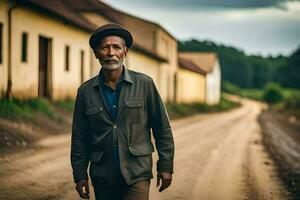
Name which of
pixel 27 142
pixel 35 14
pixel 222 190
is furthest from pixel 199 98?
pixel 222 190

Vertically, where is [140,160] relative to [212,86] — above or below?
above

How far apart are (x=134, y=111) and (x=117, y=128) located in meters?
0.16

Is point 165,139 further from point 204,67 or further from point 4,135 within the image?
point 204,67

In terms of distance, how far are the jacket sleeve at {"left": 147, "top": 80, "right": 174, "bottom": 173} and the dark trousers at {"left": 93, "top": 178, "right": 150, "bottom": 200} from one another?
19 centimetres

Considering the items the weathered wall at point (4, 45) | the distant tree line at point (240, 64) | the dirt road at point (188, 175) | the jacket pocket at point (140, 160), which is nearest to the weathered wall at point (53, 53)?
the weathered wall at point (4, 45)

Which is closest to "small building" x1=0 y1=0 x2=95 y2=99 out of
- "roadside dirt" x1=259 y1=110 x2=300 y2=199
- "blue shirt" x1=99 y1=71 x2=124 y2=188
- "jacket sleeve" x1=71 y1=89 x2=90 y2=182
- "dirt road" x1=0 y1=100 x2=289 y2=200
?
"dirt road" x1=0 y1=100 x2=289 y2=200

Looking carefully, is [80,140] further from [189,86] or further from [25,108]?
[189,86]

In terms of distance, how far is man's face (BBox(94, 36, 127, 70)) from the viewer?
3756 mm

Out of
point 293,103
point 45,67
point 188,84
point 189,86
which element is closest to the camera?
point 45,67

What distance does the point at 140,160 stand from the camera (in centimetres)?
370

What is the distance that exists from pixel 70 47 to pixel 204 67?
45393 millimetres

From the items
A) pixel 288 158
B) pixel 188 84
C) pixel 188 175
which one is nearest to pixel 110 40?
pixel 188 175

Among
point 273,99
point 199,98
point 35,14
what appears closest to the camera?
point 35,14

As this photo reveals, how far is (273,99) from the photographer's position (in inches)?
2992
